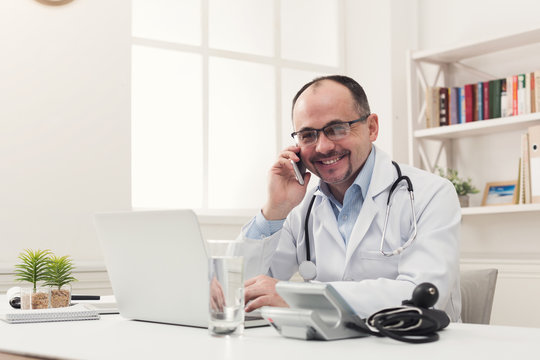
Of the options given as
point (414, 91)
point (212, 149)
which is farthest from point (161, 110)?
point (414, 91)

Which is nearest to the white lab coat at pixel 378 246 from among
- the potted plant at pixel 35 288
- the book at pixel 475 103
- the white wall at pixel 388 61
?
the potted plant at pixel 35 288

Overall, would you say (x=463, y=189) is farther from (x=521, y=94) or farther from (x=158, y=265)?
(x=158, y=265)

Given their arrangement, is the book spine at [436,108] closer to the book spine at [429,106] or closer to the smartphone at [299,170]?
the book spine at [429,106]

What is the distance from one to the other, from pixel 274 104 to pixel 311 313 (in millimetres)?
2961

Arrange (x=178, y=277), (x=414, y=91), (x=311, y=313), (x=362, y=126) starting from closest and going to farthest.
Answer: (x=311, y=313) → (x=178, y=277) → (x=362, y=126) → (x=414, y=91)

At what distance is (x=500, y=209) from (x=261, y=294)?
7.34ft

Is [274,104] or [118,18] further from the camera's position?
[274,104]

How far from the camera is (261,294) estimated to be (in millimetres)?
1387

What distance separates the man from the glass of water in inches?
21.7

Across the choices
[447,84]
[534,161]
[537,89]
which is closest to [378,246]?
[534,161]

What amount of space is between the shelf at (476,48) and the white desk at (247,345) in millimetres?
2402

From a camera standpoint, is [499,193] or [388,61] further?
[388,61]

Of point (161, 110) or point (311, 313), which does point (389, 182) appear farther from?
point (161, 110)

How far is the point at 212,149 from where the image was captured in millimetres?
3736
